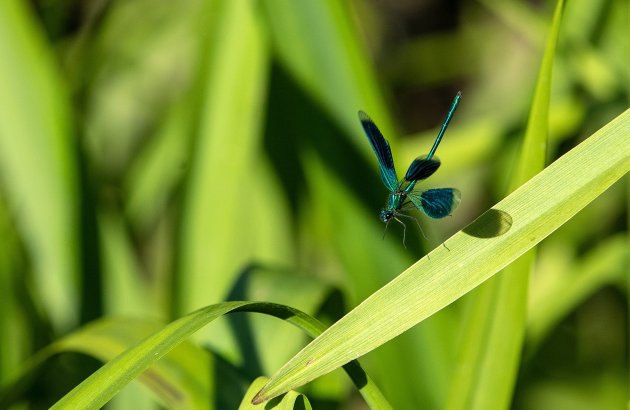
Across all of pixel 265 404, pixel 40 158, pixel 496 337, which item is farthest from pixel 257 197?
pixel 265 404

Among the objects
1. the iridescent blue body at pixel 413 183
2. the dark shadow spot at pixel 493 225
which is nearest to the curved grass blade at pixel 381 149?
the iridescent blue body at pixel 413 183

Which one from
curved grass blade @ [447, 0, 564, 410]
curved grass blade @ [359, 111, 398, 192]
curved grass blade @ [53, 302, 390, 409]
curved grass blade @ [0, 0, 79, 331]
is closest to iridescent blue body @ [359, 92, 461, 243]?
curved grass blade @ [359, 111, 398, 192]

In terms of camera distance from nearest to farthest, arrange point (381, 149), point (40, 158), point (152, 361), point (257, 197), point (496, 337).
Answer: point (152, 361)
point (496, 337)
point (381, 149)
point (40, 158)
point (257, 197)

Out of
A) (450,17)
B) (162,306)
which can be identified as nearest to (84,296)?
(162,306)

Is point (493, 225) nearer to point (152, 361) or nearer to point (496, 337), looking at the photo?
point (496, 337)

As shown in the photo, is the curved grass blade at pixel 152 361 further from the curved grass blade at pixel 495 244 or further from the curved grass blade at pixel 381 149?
the curved grass blade at pixel 381 149
